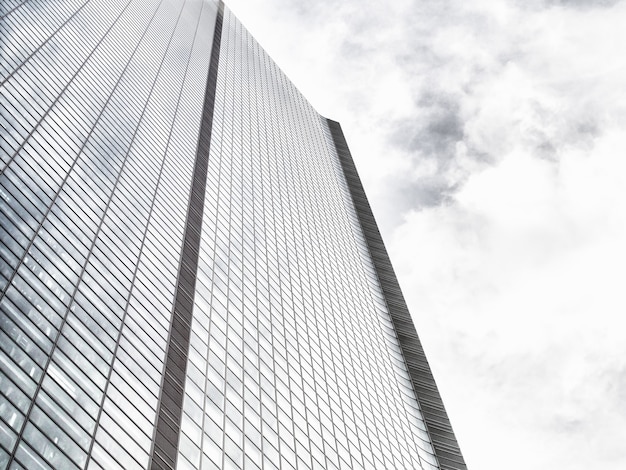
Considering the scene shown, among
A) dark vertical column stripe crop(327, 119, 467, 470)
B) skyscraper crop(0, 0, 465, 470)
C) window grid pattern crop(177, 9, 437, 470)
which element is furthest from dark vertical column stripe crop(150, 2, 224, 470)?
dark vertical column stripe crop(327, 119, 467, 470)

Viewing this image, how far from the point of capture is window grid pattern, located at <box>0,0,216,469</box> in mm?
26969

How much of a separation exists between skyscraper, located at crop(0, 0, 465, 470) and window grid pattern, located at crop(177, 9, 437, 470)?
0.23 metres

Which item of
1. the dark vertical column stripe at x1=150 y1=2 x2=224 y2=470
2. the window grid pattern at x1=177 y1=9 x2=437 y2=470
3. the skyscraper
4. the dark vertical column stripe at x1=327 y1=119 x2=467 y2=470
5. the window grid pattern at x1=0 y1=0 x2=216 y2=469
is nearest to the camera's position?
the window grid pattern at x1=0 y1=0 x2=216 y2=469

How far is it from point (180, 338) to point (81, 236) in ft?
27.9

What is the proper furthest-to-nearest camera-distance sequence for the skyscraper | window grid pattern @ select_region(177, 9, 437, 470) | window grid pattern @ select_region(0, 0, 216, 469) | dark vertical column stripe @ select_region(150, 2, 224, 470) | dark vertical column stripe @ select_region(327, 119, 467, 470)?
dark vertical column stripe @ select_region(327, 119, 467, 470) < window grid pattern @ select_region(177, 9, 437, 470) < dark vertical column stripe @ select_region(150, 2, 224, 470) < the skyscraper < window grid pattern @ select_region(0, 0, 216, 469)

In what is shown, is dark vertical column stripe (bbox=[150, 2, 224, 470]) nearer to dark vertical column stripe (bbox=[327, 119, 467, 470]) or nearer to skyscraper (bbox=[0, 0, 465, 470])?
skyscraper (bbox=[0, 0, 465, 470])

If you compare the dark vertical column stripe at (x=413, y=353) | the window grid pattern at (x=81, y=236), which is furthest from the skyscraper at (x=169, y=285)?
the dark vertical column stripe at (x=413, y=353)

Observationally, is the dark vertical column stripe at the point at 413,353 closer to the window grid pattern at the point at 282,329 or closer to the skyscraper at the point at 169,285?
the skyscraper at the point at 169,285

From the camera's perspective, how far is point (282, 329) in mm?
56656

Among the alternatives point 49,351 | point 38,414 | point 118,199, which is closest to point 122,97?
point 118,199

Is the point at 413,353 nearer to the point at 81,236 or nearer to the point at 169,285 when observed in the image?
the point at 169,285

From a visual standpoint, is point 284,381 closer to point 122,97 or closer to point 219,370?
point 219,370

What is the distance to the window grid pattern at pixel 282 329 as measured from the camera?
1635 inches

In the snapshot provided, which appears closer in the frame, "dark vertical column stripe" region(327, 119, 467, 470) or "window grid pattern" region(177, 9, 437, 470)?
"window grid pattern" region(177, 9, 437, 470)
